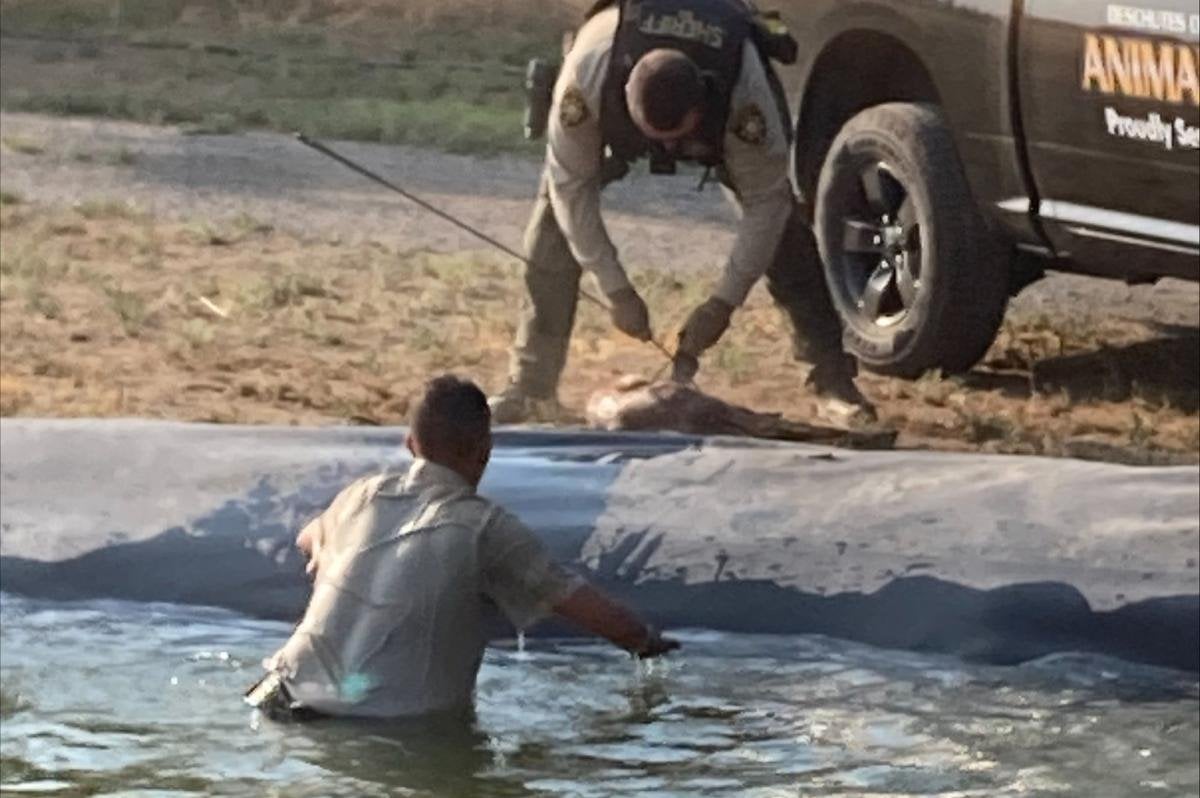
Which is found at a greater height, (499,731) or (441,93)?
(441,93)

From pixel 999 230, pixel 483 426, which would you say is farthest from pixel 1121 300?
pixel 483 426

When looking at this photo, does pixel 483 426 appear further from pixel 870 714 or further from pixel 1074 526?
pixel 1074 526

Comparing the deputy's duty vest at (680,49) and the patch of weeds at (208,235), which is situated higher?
the deputy's duty vest at (680,49)

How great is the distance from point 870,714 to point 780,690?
0.25 m

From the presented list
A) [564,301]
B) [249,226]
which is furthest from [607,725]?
[249,226]

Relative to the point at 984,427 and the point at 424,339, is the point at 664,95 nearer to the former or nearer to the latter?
the point at 984,427

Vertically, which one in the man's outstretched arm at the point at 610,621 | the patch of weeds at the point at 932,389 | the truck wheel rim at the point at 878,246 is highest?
the truck wheel rim at the point at 878,246

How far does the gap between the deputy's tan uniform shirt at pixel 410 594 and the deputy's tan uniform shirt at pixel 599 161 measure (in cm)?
262

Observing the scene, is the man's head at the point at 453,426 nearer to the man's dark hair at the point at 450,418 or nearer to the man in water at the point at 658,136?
the man's dark hair at the point at 450,418

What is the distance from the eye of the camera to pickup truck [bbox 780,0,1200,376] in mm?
7812

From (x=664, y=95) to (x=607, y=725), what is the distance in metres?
2.23

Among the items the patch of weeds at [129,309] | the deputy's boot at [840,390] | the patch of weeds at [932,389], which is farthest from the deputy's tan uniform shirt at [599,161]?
the patch of weeds at [129,309]

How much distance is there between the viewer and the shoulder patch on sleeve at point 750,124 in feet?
25.6

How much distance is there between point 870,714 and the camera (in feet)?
18.7
